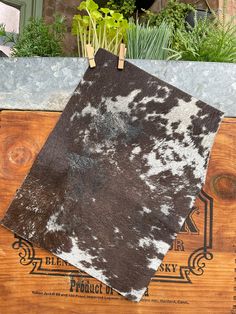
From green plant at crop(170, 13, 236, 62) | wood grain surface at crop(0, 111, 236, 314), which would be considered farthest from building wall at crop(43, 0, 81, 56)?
wood grain surface at crop(0, 111, 236, 314)

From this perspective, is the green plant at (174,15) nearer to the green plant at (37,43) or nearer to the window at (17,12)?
the green plant at (37,43)

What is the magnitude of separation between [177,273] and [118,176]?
338 mm

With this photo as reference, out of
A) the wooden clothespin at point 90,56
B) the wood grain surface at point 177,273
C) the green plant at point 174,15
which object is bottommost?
the wood grain surface at point 177,273

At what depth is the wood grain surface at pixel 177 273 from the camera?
4.36ft

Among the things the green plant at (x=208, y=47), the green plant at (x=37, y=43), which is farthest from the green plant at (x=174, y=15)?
the green plant at (x=37, y=43)

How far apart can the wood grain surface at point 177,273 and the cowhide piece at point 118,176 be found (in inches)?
1.4

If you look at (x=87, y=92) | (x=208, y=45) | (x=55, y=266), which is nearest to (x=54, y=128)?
(x=87, y=92)

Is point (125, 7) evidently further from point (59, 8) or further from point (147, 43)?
point (59, 8)

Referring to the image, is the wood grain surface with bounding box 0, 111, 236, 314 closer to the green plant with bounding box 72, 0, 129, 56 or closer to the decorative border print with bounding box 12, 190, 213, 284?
the decorative border print with bounding box 12, 190, 213, 284

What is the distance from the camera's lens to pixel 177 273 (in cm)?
134

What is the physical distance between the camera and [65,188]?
137cm

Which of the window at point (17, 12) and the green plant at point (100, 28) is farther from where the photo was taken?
the window at point (17, 12)

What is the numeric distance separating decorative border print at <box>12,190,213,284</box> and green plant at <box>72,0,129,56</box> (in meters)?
0.60

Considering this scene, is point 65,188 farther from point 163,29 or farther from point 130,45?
point 163,29
